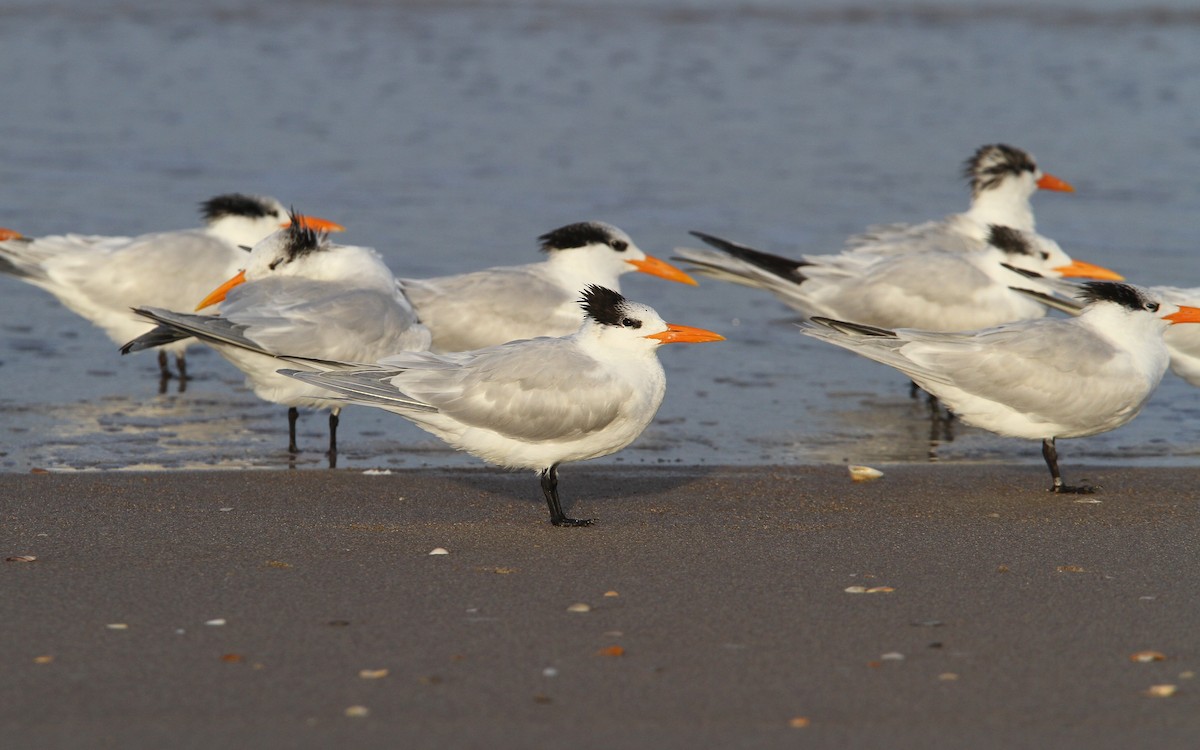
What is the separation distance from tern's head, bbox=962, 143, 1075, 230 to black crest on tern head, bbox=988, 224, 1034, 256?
1.37 metres

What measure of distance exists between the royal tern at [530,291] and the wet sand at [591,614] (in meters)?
1.36

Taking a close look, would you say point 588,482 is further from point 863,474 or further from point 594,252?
point 594,252

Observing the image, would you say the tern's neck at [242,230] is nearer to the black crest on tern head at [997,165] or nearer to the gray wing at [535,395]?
the gray wing at [535,395]

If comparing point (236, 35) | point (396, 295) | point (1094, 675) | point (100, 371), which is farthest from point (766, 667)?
point (236, 35)

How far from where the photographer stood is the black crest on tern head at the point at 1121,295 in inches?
229

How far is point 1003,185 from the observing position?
9.11 m

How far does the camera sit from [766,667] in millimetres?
3594

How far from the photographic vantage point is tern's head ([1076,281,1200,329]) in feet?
19.1

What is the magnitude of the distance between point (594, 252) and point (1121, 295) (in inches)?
95.8

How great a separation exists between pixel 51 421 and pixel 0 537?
201 centimetres

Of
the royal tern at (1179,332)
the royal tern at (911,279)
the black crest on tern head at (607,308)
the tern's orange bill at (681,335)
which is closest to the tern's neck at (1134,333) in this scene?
the royal tern at (1179,332)

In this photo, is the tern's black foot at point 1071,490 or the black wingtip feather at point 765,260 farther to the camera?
the black wingtip feather at point 765,260

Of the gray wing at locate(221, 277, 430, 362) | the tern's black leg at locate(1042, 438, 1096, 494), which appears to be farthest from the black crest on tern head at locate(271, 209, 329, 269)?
the tern's black leg at locate(1042, 438, 1096, 494)

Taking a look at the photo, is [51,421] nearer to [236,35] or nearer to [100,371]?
[100,371]
